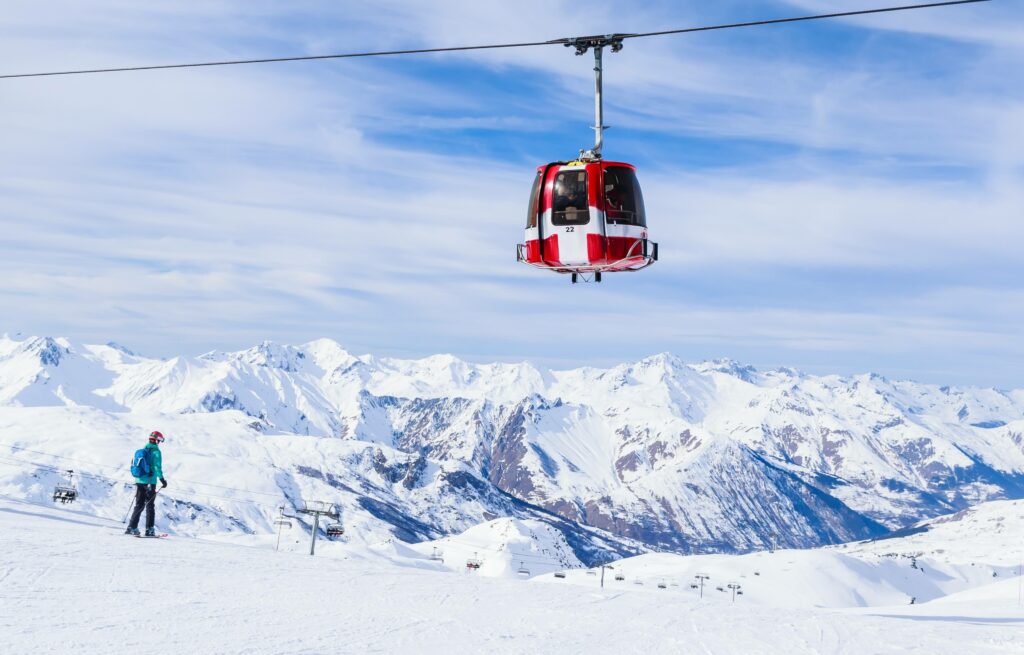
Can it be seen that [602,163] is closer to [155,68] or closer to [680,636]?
[155,68]

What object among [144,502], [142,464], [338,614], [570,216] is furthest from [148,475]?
[570,216]

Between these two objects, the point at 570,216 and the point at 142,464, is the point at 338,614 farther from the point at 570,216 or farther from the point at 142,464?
the point at 570,216

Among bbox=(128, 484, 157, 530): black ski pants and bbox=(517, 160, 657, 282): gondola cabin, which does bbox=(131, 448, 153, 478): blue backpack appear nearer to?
bbox=(128, 484, 157, 530): black ski pants

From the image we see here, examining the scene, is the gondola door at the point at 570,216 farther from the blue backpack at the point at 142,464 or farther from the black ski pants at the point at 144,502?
the black ski pants at the point at 144,502

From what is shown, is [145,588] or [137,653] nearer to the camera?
[137,653]

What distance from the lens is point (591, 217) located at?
25.6 meters

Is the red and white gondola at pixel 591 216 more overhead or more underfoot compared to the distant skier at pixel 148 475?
more overhead

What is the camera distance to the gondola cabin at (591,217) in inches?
1010

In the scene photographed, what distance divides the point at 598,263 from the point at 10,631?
56.7ft

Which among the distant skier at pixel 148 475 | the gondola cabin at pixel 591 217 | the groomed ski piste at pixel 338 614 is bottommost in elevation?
the groomed ski piste at pixel 338 614

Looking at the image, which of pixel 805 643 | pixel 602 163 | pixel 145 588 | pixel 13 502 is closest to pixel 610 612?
pixel 805 643

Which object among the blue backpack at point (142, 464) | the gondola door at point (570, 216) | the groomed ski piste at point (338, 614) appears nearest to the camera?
the groomed ski piste at point (338, 614)

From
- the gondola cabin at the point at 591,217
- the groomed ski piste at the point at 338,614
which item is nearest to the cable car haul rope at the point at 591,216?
the gondola cabin at the point at 591,217

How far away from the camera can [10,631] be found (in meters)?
12.9
